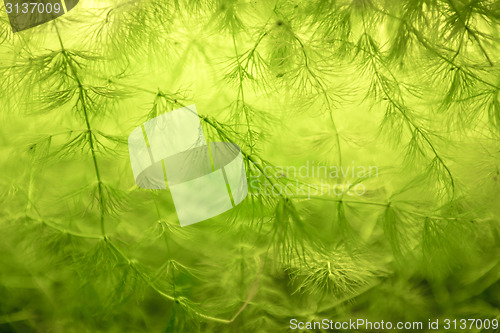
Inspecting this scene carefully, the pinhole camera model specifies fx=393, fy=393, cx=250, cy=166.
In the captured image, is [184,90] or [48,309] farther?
[48,309]

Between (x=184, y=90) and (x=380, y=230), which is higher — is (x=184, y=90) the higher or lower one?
the higher one

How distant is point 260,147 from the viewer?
2.29 ft

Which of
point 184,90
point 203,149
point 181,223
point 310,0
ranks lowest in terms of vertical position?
point 181,223

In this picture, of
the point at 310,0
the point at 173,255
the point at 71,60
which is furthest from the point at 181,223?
the point at 310,0

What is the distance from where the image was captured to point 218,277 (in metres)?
0.74

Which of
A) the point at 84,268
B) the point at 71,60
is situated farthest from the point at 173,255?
the point at 71,60

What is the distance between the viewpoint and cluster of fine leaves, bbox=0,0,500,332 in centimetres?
70

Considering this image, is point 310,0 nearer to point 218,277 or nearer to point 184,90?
point 184,90

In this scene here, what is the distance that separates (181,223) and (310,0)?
1.52 ft

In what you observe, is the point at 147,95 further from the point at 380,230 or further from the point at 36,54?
the point at 380,230

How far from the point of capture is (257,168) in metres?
0.69

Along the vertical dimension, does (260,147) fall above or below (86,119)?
below

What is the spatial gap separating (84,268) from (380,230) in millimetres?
559

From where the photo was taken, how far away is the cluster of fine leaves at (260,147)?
696 millimetres
